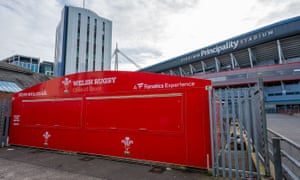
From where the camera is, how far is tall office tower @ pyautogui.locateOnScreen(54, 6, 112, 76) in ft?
109

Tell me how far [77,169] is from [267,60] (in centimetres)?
4163

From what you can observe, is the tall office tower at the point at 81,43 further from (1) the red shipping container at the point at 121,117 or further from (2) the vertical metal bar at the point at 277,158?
(2) the vertical metal bar at the point at 277,158

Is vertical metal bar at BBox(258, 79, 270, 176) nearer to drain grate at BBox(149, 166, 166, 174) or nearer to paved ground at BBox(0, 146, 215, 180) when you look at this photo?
paved ground at BBox(0, 146, 215, 180)

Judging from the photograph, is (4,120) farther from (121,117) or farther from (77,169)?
(121,117)

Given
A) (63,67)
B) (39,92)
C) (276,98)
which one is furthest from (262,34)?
(63,67)

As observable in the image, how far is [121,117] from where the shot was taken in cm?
569

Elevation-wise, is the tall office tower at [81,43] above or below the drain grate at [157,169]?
above

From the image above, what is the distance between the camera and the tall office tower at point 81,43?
33281mm

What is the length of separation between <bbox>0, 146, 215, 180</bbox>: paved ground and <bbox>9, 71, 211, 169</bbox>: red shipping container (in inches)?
14.0

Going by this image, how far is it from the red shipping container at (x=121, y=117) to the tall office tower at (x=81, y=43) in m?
28.2

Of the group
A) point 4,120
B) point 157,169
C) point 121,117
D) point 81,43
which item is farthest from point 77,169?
point 81,43

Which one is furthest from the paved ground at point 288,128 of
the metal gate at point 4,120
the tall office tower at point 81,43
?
the tall office tower at point 81,43

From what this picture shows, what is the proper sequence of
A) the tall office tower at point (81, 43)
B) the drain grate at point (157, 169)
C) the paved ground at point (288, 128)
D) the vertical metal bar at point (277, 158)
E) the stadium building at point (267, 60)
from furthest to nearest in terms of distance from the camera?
the tall office tower at point (81, 43) → the stadium building at point (267, 60) → the paved ground at point (288, 128) → the drain grate at point (157, 169) → the vertical metal bar at point (277, 158)

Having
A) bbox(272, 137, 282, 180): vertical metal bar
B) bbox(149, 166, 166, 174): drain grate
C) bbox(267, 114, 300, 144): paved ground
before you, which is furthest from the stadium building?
bbox(272, 137, 282, 180): vertical metal bar
